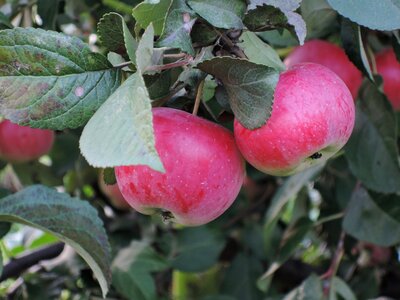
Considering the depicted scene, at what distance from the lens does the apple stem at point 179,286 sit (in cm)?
192

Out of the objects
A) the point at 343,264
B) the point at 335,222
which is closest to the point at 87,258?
the point at 335,222

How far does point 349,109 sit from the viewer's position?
2.56ft

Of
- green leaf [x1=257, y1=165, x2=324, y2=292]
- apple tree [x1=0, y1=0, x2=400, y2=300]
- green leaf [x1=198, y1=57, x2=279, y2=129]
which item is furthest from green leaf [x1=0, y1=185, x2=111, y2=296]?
green leaf [x1=257, y1=165, x2=324, y2=292]

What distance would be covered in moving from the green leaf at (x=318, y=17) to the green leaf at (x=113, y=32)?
338mm

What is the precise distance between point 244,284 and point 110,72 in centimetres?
110

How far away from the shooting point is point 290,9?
0.77 meters

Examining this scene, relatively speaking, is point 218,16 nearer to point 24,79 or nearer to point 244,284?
point 24,79

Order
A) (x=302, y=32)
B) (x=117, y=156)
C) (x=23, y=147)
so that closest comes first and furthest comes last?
(x=117, y=156), (x=302, y=32), (x=23, y=147)

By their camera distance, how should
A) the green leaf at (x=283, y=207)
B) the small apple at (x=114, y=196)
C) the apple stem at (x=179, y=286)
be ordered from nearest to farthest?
1. the green leaf at (x=283, y=207)
2. the small apple at (x=114, y=196)
3. the apple stem at (x=179, y=286)

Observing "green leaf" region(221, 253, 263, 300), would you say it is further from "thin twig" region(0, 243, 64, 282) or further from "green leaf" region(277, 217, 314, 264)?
"thin twig" region(0, 243, 64, 282)

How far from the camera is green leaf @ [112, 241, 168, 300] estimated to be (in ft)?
4.52

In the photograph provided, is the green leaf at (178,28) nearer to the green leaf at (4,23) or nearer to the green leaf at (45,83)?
the green leaf at (45,83)

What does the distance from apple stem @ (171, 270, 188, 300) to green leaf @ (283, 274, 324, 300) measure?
2.04 ft

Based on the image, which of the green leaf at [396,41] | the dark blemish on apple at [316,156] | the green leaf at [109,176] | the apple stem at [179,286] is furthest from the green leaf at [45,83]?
the apple stem at [179,286]
